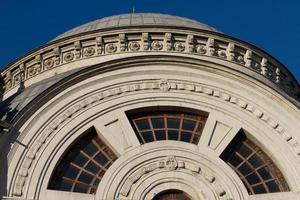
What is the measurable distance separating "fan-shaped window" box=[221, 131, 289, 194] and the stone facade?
28 cm

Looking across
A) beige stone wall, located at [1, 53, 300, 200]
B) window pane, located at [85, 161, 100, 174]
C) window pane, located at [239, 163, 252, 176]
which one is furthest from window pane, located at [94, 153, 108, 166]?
window pane, located at [239, 163, 252, 176]

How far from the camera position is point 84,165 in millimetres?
24156

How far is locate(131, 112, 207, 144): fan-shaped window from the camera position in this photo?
969 inches

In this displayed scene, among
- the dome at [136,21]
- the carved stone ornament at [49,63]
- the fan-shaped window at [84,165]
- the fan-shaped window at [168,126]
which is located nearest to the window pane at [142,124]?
the fan-shaped window at [168,126]

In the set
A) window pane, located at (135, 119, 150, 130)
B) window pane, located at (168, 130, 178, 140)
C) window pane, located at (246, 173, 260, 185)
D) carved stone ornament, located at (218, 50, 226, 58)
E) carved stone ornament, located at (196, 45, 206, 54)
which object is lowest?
window pane, located at (246, 173, 260, 185)

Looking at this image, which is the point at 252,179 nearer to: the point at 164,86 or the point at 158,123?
the point at 158,123

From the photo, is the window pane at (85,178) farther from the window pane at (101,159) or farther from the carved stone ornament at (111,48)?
the carved stone ornament at (111,48)

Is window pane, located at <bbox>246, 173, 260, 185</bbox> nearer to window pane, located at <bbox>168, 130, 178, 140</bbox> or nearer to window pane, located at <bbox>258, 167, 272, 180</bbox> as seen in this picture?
window pane, located at <bbox>258, 167, 272, 180</bbox>

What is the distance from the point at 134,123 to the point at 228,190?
3.50 metres

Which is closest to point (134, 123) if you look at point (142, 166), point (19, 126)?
point (142, 166)

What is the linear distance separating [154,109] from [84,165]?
258 cm

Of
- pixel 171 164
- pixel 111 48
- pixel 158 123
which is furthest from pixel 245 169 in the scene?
pixel 111 48

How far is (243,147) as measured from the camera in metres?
24.6

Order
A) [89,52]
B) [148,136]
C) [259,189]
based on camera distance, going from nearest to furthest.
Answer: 1. [259,189]
2. [148,136]
3. [89,52]
